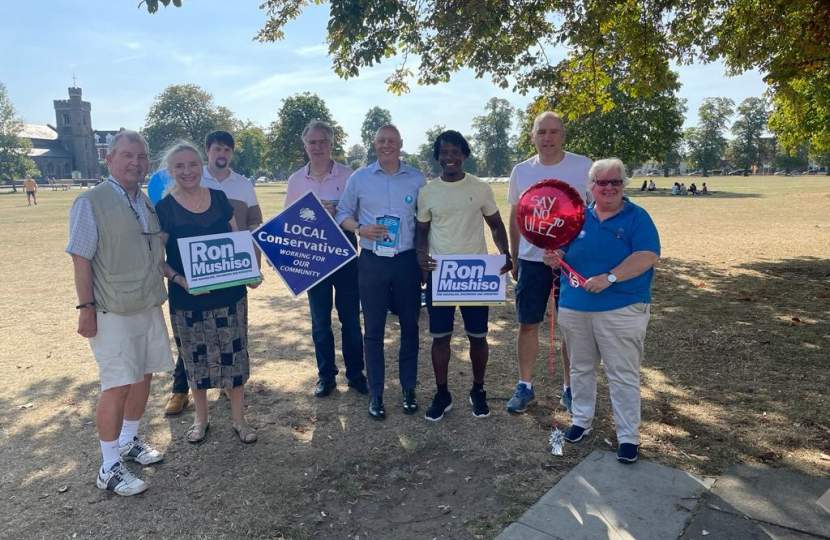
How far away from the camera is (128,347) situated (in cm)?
366

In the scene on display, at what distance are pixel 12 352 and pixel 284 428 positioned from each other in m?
4.51

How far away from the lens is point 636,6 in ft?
30.5

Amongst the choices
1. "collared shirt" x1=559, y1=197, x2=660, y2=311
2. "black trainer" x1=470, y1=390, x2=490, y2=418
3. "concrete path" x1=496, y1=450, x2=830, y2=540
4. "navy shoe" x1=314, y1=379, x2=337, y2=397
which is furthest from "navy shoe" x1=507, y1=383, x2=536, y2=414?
"navy shoe" x1=314, y1=379, x2=337, y2=397

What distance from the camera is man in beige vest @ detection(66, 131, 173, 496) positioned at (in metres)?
3.49

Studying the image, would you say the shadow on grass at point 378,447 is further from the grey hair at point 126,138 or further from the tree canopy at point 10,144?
the tree canopy at point 10,144

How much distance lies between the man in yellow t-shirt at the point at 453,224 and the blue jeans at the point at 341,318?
1.00m

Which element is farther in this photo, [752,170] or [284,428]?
[752,170]

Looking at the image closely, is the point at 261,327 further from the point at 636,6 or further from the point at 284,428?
the point at 636,6

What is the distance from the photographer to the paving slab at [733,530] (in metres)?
2.94

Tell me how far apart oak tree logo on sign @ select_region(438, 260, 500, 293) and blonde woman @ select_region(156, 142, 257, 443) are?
5.33ft

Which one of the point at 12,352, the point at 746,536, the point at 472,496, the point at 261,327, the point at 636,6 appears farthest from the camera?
the point at 636,6

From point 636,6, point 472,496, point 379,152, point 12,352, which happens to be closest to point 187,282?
point 379,152

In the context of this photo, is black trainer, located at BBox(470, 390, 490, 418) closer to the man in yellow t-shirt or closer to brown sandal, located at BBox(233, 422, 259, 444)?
the man in yellow t-shirt

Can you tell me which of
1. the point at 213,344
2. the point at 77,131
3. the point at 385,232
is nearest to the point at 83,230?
the point at 213,344
